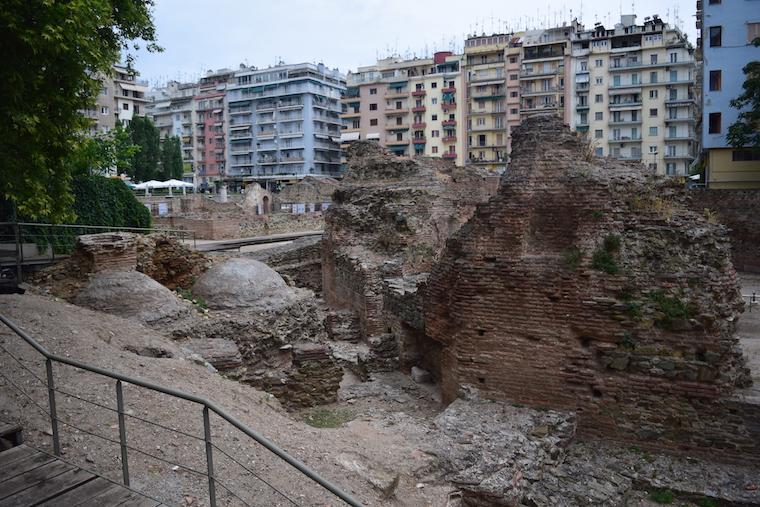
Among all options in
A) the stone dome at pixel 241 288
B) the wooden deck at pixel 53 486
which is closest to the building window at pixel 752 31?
the stone dome at pixel 241 288

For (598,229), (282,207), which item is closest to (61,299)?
(598,229)

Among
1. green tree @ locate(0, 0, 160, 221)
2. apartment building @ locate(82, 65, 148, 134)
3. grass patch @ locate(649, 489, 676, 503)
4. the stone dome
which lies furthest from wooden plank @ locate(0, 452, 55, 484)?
apartment building @ locate(82, 65, 148, 134)

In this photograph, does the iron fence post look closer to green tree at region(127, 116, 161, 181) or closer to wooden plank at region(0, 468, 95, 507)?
wooden plank at region(0, 468, 95, 507)

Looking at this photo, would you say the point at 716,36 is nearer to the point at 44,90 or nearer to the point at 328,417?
the point at 328,417

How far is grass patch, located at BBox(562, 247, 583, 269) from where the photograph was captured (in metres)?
9.18

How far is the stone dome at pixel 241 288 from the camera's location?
11758mm

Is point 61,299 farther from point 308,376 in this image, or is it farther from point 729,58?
point 729,58

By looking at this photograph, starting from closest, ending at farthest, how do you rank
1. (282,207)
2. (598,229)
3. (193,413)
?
(193,413)
(598,229)
(282,207)

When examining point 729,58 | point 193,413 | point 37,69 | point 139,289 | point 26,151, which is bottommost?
point 193,413

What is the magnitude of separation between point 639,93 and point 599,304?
51.1 metres

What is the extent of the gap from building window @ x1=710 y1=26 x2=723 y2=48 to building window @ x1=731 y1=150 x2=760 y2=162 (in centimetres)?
537

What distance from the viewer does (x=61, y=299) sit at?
35.0 ft

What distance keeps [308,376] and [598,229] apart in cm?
Result: 540

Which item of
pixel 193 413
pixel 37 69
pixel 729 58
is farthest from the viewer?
pixel 729 58
